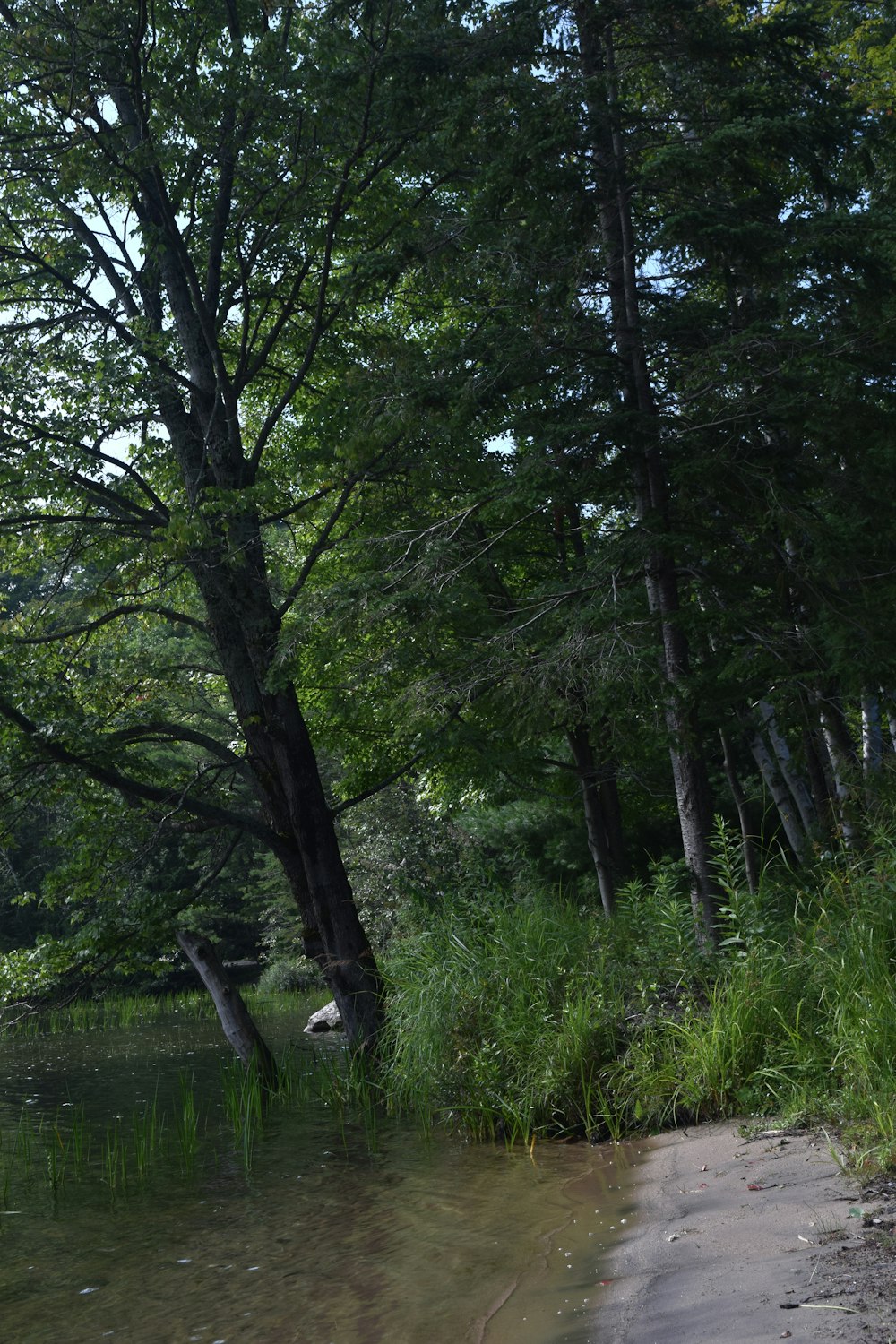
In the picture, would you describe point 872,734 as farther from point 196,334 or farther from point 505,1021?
point 196,334

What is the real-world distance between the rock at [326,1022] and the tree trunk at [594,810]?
7.29 metres

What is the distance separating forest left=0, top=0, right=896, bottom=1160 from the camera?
7.50m

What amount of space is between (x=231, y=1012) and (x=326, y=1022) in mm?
7249

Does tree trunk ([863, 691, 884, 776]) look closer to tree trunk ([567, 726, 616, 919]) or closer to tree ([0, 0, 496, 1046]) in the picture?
tree trunk ([567, 726, 616, 919])

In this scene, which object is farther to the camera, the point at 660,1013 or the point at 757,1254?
the point at 660,1013

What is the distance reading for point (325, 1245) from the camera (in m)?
5.80

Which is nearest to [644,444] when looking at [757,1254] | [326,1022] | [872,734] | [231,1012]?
[872,734]

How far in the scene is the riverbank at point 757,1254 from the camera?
11.9 ft

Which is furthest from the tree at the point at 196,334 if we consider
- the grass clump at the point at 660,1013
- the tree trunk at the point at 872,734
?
the tree trunk at the point at 872,734

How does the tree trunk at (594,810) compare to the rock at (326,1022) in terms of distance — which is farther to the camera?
the rock at (326,1022)

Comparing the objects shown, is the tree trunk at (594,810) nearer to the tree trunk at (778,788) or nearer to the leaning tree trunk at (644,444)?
the tree trunk at (778,788)

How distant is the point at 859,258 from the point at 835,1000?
524 centimetres

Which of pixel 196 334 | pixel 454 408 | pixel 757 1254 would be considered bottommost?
pixel 757 1254

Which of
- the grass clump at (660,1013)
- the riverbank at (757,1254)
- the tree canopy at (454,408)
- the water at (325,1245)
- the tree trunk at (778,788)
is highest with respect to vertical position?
the tree canopy at (454,408)
